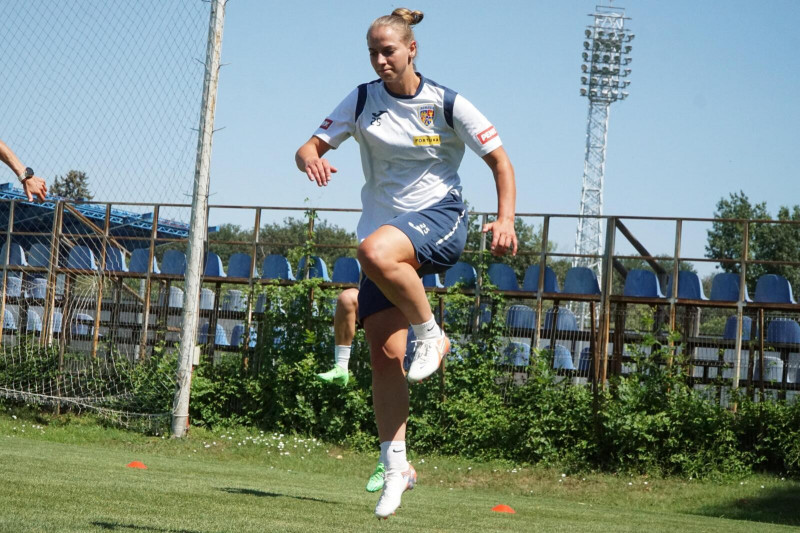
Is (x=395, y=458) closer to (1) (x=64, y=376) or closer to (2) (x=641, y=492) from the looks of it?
(2) (x=641, y=492)

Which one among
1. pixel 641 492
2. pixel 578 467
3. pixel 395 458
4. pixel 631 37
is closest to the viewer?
pixel 395 458

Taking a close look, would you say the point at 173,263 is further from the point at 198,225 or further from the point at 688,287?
the point at 688,287

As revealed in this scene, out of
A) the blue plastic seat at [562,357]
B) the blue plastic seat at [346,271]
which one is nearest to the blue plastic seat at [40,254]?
the blue plastic seat at [346,271]

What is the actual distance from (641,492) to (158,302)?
8.67m

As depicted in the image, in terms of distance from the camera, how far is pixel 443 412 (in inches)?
582

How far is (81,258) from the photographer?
1723 centimetres

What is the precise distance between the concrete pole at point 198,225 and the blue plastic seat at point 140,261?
2.56 metres

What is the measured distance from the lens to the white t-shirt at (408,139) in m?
4.35

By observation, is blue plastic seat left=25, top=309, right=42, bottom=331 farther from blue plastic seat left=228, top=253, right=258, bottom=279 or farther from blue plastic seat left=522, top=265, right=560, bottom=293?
blue plastic seat left=522, top=265, right=560, bottom=293

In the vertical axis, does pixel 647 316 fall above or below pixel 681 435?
above

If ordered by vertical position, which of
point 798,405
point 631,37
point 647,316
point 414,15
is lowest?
point 798,405

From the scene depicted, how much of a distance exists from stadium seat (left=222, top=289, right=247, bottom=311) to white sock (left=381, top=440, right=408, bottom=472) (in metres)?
12.5

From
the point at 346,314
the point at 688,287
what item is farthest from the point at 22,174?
the point at 688,287

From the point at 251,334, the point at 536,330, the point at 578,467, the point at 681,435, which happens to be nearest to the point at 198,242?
the point at 251,334
